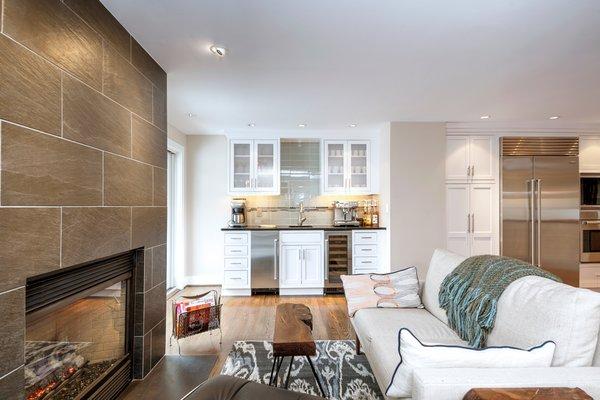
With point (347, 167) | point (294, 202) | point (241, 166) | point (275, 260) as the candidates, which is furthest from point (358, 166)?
point (275, 260)

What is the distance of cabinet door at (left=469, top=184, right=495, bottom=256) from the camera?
→ 390 cm

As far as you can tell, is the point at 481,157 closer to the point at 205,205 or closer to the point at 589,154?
the point at 589,154

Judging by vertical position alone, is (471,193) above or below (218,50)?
below

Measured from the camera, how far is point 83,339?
5.37 feet

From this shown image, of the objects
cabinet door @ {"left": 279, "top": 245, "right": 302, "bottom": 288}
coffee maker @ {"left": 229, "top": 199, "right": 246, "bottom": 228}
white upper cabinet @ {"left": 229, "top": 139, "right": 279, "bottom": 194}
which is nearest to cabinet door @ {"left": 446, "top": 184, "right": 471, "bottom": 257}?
cabinet door @ {"left": 279, "top": 245, "right": 302, "bottom": 288}

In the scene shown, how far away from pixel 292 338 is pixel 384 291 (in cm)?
106

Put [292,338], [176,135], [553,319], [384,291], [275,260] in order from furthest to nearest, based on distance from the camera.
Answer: [176,135] < [275,260] < [384,291] < [292,338] < [553,319]

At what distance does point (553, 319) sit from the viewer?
3.99ft

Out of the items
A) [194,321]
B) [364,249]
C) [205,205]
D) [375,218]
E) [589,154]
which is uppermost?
[589,154]

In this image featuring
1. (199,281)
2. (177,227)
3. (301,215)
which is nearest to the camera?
(177,227)

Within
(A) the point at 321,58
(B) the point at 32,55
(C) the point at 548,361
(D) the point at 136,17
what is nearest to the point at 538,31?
(A) the point at 321,58

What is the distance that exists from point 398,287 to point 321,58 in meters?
1.93

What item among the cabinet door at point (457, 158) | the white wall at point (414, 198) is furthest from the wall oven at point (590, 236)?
the white wall at point (414, 198)

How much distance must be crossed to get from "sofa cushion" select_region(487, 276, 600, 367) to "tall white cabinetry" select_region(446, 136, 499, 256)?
8.40 ft
